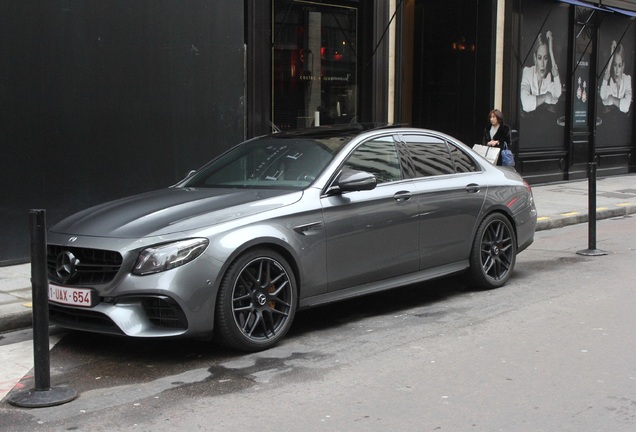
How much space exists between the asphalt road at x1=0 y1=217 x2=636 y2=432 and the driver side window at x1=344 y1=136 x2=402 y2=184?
1225 millimetres

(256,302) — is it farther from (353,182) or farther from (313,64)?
(313,64)

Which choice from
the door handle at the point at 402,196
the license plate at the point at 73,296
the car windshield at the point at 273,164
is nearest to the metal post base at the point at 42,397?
the license plate at the point at 73,296

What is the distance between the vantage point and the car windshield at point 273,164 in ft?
22.4

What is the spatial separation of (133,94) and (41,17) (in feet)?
4.91

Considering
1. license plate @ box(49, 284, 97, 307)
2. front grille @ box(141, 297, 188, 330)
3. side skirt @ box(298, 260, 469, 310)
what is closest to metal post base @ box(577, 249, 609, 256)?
side skirt @ box(298, 260, 469, 310)

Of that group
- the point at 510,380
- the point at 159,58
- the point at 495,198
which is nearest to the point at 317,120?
the point at 159,58

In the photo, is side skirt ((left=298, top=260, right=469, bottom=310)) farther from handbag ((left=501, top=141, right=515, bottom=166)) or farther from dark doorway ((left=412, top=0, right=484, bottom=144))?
Result: dark doorway ((left=412, top=0, right=484, bottom=144))

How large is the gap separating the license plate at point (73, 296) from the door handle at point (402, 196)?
271 cm

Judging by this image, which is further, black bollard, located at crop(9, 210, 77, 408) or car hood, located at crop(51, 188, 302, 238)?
car hood, located at crop(51, 188, 302, 238)

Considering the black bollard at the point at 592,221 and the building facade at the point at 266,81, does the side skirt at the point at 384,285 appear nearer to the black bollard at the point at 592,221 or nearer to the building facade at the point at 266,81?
the black bollard at the point at 592,221

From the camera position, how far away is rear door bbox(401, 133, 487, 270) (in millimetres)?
7395

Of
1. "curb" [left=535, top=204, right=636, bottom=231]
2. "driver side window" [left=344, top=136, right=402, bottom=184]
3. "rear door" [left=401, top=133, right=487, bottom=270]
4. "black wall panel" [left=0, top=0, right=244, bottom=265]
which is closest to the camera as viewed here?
"driver side window" [left=344, top=136, right=402, bottom=184]

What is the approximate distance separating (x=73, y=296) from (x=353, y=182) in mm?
2277

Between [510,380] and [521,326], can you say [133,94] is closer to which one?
[521,326]
